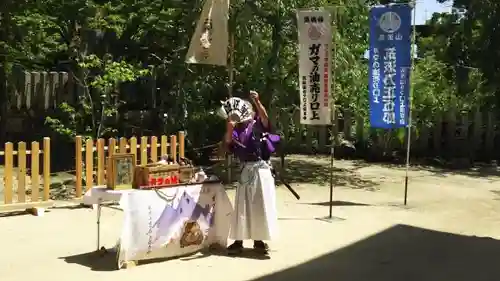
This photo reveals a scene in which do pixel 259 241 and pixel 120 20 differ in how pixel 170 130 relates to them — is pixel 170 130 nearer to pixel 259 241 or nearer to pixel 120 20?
pixel 120 20

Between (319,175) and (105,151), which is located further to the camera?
(319,175)

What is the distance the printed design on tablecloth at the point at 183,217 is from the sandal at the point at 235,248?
34cm

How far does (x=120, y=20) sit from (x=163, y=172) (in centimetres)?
754

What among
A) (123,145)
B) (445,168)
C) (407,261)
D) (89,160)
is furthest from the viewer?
(445,168)

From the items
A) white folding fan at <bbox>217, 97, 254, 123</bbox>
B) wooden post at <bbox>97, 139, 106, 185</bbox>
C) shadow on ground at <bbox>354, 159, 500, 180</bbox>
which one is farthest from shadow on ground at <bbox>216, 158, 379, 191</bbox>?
white folding fan at <bbox>217, 97, 254, 123</bbox>

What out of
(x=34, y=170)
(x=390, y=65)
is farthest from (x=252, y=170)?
(x=390, y=65)

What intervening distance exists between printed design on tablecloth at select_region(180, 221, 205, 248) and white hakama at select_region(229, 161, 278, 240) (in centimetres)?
44

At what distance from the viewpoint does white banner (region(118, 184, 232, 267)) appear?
20.4 feet

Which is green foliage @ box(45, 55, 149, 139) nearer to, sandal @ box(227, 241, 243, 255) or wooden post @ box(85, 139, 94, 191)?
wooden post @ box(85, 139, 94, 191)

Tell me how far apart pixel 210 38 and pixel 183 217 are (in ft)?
11.6

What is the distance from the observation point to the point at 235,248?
7.00 metres

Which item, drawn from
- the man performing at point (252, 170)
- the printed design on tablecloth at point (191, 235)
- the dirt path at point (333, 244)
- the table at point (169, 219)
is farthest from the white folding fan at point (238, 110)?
the dirt path at point (333, 244)

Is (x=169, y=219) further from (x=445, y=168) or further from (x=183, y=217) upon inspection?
(x=445, y=168)

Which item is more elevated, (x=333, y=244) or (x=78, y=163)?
(x=78, y=163)
